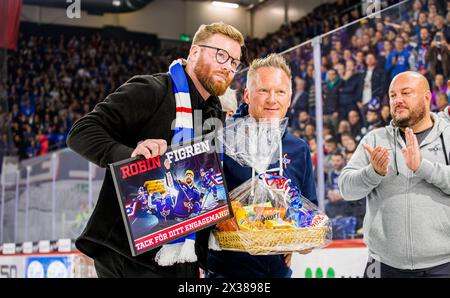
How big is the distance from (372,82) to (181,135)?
2470 millimetres

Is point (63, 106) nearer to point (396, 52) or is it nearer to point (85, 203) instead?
point (85, 203)

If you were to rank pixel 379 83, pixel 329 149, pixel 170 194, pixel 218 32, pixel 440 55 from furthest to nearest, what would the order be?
pixel 329 149 → pixel 379 83 → pixel 440 55 → pixel 218 32 → pixel 170 194

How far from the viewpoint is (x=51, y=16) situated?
17.2 m

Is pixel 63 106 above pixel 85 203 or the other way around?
above

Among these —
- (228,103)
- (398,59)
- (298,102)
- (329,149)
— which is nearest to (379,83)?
(398,59)

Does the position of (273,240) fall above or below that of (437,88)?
below

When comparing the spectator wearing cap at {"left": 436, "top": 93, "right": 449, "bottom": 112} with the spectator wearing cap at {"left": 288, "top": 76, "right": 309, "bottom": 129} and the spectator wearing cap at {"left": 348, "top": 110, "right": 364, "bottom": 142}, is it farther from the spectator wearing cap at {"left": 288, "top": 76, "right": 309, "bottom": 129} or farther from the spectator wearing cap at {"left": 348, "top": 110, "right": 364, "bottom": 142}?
the spectator wearing cap at {"left": 288, "top": 76, "right": 309, "bottom": 129}

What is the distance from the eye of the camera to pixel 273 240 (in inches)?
76.7

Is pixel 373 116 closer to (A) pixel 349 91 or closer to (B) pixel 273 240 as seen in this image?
(A) pixel 349 91

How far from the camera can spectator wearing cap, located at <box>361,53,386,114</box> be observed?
409cm

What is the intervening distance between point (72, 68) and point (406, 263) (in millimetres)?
15306

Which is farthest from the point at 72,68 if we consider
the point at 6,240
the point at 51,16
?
the point at 6,240

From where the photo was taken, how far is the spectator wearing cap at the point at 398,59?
3980 mm

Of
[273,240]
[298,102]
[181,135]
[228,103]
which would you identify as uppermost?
[298,102]
